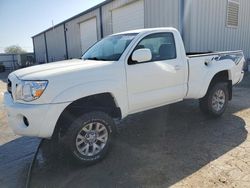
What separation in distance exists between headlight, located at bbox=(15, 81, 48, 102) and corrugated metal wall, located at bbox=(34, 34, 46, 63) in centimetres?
3049

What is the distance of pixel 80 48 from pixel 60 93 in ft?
57.1

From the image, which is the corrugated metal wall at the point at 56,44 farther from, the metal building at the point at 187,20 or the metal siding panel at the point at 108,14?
the metal siding panel at the point at 108,14

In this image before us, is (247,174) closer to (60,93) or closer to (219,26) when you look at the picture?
(60,93)

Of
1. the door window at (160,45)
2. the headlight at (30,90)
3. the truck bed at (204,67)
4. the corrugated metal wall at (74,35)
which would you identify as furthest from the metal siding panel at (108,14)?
the headlight at (30,90)

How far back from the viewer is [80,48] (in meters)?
20.0

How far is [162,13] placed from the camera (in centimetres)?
1112

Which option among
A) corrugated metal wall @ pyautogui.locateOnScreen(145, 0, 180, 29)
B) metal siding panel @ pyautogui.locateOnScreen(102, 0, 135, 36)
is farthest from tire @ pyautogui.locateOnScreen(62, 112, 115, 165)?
metal siding panel @ pyautogui.locateOnScreen(102, 0, 135, 36)

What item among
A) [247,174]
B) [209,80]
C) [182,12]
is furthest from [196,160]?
[182,12]

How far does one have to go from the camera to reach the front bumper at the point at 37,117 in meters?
3.13

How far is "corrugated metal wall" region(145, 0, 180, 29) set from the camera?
414 inches

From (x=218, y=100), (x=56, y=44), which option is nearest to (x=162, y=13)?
(x=218, y=100)

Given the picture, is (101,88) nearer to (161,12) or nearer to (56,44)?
(161,12)

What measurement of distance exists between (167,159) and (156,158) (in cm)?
17

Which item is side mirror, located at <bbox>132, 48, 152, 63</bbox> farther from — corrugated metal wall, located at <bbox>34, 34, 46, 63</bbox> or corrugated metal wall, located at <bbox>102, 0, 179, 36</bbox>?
corrugated metal wall, located at <bbox>34, 34, 46, 63</bbox>
